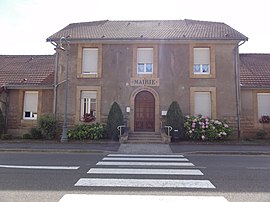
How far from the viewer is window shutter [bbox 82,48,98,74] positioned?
16.4 metres

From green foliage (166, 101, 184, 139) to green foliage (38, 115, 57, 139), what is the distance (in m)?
6.99

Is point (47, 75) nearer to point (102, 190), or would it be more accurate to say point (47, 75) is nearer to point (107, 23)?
point (107, 23)

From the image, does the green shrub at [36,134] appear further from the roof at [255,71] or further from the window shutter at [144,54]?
the roof at [255,71]

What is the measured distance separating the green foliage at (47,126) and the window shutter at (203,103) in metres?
8.94

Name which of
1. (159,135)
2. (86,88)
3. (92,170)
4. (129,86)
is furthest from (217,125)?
(92,170)

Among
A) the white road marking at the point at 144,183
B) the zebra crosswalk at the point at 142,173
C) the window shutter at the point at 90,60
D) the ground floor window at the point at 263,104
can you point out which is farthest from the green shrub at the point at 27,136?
the ground floor window at the point at 263,104

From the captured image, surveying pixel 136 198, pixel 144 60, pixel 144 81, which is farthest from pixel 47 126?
pixel 136 198

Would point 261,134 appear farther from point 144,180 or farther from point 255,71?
point 144,180

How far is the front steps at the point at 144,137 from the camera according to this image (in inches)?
552

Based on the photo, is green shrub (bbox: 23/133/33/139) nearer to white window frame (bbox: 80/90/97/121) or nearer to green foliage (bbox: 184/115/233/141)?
white window frame (bbox: 80/90/97/121)

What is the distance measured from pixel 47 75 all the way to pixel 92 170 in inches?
503

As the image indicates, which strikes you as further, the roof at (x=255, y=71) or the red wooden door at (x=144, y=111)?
the roof at (x=255, y=71)

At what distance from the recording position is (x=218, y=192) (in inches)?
189

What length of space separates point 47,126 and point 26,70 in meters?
6.17
